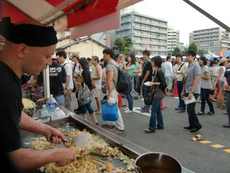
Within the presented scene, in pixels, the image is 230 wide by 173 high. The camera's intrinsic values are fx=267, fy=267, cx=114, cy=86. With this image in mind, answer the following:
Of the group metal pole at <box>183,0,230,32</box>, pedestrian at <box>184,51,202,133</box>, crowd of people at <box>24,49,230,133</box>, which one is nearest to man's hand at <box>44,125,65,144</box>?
metal pole at <box>183,0,230,32</box>

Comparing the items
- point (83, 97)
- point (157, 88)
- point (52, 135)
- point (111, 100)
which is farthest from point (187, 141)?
point (52, 135)

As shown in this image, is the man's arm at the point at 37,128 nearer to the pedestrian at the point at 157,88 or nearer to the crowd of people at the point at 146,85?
the crowd of people at the point at 146,85

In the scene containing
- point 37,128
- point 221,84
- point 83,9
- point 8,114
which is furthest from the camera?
point 221,84

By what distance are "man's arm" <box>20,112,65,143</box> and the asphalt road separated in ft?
8.54

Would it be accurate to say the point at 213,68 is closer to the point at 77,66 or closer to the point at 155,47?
the point at 77,66

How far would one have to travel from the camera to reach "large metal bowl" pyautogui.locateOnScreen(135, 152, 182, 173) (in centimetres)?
138

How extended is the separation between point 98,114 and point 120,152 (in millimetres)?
5414

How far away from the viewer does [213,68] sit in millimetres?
9203

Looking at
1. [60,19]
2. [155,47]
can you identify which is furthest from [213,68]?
[155,47]

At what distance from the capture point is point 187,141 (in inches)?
199

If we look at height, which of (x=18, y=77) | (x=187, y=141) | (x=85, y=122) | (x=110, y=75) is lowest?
(x=187, y=141)

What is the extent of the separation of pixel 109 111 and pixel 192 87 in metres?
1.77

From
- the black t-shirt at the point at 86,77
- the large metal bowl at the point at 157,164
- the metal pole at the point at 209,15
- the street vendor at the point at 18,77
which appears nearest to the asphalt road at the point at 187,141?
the black t-shirt at the point at 86,77

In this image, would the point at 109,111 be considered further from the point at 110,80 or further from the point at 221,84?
the point at 221,84
